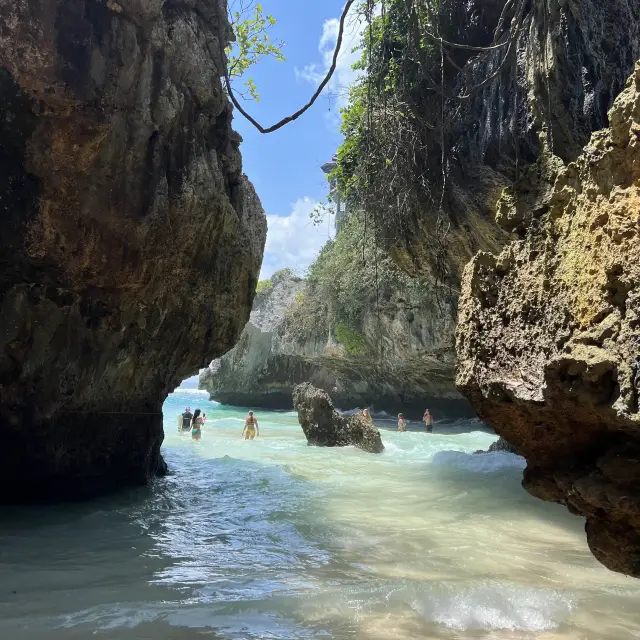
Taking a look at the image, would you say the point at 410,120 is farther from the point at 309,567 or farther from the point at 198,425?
the point at 198,425

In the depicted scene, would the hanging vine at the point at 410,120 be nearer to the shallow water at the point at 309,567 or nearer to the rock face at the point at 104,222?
the rock face at the point at 104,222

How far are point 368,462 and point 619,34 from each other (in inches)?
335

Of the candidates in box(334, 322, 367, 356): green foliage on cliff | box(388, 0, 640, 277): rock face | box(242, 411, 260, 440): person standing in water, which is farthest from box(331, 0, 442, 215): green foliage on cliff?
box(334, 322, 367, 356): green foliage on cliff

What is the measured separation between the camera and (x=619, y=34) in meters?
5.13

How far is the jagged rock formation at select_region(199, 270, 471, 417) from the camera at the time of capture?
16.4m

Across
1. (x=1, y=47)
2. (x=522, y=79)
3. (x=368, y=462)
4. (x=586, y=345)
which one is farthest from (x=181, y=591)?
(x=368, y=462)

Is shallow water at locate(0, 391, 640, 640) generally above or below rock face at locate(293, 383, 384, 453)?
below

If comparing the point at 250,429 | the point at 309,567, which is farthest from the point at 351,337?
the point at 309,567

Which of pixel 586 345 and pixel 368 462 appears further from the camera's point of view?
pixel 368 462

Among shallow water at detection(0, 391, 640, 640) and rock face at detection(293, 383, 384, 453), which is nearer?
shallow water at detection(0, 391, 640, 640)

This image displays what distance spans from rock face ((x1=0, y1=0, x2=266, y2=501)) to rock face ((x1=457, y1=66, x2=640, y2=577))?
4.24m

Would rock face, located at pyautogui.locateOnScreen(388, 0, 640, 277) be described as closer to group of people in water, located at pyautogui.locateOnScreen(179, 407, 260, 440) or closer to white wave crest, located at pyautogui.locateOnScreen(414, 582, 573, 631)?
white wave crest, located at pyautogui.locateOnScreen(414, 582, 573, 631)

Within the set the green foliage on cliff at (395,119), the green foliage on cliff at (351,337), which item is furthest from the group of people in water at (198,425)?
the green foliage on cliff at (395,119)

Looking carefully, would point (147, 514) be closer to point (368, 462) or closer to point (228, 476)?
point (228, 476)
